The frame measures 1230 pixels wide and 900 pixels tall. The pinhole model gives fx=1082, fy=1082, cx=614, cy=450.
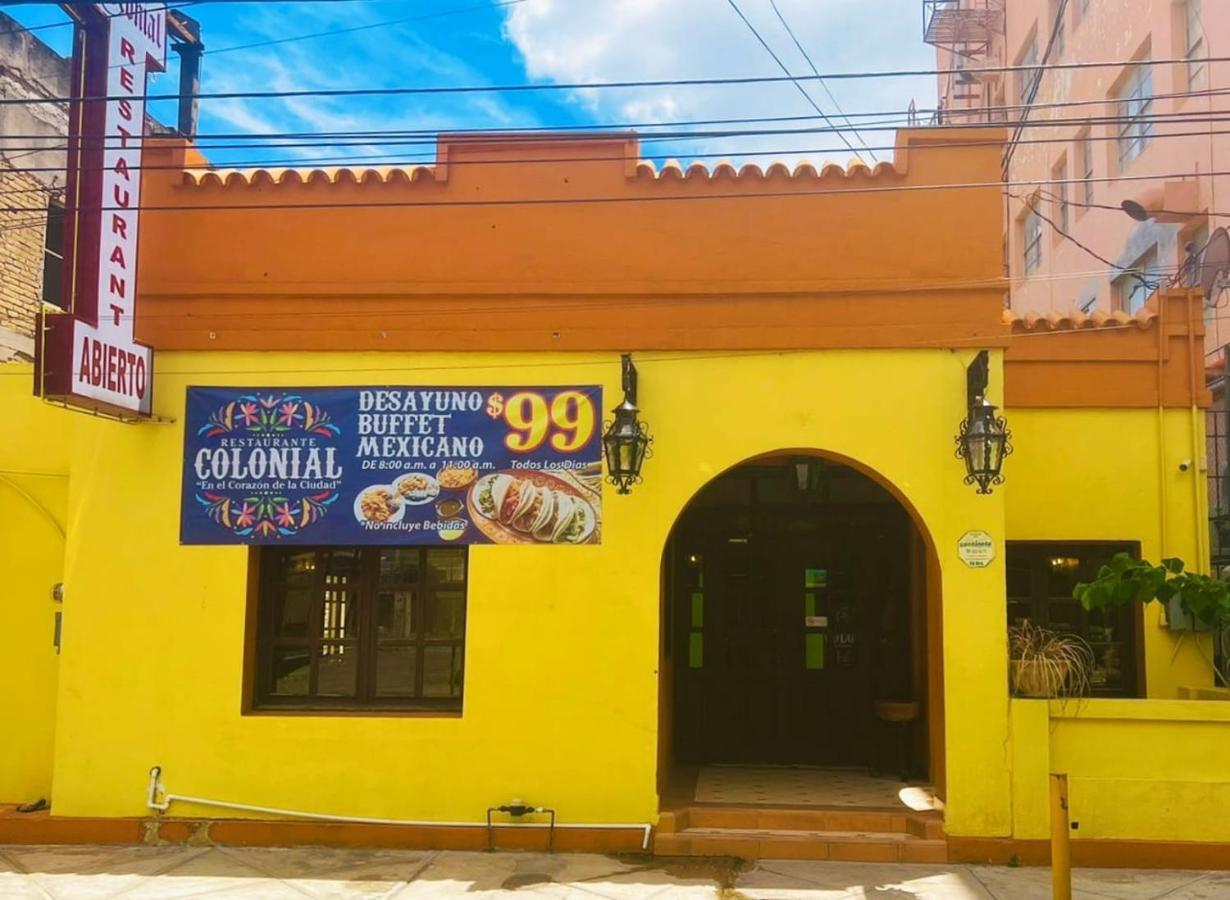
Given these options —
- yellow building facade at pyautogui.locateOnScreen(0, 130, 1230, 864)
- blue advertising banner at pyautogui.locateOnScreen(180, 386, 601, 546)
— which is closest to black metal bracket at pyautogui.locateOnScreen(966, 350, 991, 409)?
yellow building facade at pyautogui.locateOnScreen(0, 130, 1230, 864)

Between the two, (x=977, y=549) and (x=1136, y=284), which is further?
(x=1136, y=284)

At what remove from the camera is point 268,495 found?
8352 mm

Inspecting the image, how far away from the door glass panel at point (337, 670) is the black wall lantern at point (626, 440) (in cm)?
255

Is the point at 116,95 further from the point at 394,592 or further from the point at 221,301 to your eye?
the point at 394,592

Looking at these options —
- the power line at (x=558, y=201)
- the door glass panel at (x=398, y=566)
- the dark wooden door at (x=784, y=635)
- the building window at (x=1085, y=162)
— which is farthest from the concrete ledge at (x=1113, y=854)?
the building window at (x=1085, y=162)

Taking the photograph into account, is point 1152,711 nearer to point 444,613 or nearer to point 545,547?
point 545,547

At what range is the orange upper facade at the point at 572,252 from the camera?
820cm

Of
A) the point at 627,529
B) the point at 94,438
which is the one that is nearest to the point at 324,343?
the point at 94,438

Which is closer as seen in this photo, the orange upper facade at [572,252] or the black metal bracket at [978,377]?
the black metal bracket at [978,377]

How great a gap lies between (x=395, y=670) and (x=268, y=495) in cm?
168

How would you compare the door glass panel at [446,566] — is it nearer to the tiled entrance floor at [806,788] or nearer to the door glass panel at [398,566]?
the door glass panel at [398,566]

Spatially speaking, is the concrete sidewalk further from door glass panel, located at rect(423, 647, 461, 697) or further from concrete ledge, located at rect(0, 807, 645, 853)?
door glass panel, located at rect(423, 647, 461, 697)

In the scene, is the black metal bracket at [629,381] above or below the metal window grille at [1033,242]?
below

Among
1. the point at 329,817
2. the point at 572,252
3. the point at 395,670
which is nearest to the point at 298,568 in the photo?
the point at 395,670
